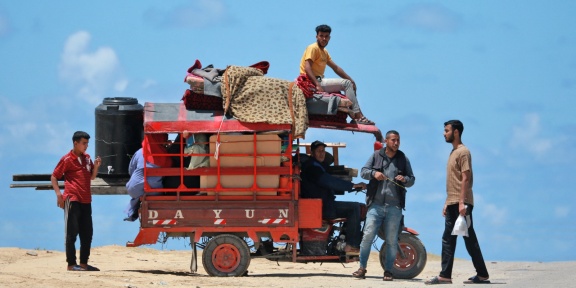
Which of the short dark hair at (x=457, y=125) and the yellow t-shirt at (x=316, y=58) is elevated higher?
the yellow t-shirt at (x=316, y=58)

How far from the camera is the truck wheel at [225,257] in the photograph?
1684 centimetres

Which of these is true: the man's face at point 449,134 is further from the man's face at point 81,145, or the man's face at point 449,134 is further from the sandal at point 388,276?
the man's face at point 81,145

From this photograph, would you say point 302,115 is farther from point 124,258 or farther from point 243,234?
point 124,258

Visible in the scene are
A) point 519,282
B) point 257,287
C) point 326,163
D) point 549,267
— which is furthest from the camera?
point 549,267

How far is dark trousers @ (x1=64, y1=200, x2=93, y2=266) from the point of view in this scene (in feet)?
55.7

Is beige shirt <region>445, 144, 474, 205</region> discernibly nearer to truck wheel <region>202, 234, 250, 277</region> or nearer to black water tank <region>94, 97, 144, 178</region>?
truck wheel <region>202, 234, 250, 277</region>

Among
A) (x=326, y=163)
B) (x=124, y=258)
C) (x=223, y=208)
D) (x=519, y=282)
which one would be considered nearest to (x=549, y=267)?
(x=519, y=282)

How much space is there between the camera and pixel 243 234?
16984 millimetres

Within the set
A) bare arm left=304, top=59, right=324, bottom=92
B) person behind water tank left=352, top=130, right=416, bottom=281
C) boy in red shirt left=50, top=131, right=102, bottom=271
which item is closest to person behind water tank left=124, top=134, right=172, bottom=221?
boy in red shirt left=50, top=131, right=102, bottom=271

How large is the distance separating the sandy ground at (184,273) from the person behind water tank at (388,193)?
0.58 m

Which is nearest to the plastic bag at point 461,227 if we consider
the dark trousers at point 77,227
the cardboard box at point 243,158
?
the cardboard box at point 243,158

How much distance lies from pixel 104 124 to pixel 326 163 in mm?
3428

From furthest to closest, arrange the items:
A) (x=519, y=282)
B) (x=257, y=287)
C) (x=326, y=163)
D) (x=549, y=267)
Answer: (x=549, y=267) < (x=326, y=163) < (x=519, y=282) < (x=257, y=287)

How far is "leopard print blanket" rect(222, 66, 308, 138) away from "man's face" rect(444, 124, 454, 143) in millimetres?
2039
